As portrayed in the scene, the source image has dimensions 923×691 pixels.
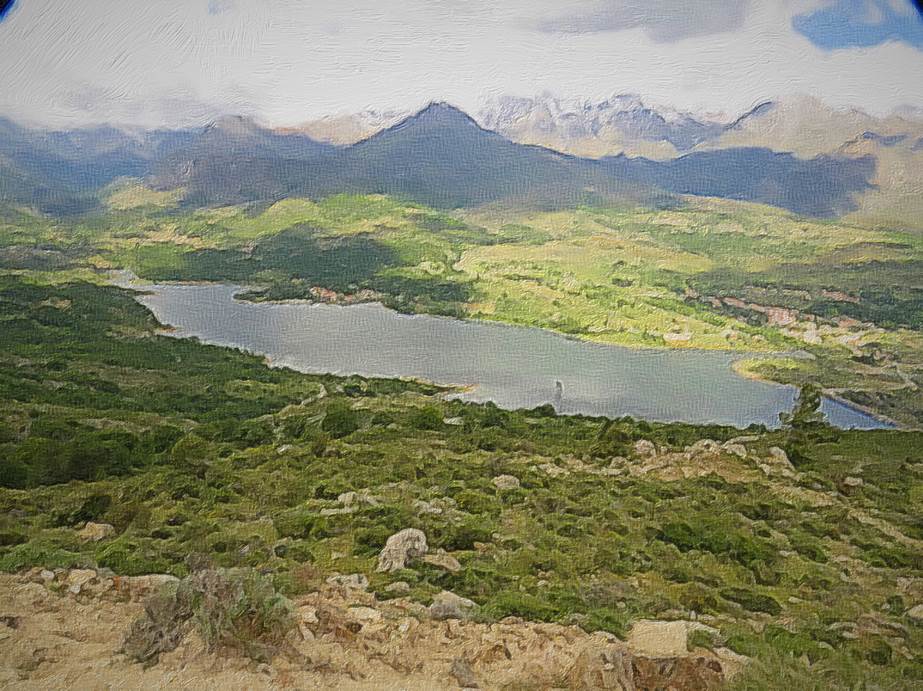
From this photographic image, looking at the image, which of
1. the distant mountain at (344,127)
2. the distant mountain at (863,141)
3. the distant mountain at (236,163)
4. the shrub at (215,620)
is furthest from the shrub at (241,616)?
the distant mountain at (863,141)

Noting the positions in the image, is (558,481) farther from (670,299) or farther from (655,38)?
(655,38)

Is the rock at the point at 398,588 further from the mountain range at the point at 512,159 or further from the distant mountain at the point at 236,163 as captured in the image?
the distant mountain at the point at 236,163

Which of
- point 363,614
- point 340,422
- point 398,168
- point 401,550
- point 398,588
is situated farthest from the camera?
point 398,168

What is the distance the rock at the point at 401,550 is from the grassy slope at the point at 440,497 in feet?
0.16

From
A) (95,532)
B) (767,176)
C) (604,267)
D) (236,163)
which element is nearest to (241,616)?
(95,532)

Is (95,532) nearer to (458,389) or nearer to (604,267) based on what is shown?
(458,389)

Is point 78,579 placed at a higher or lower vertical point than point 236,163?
lower

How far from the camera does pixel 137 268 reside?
3.93 meters

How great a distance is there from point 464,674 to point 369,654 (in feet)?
1.09

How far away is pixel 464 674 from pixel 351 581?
1.99 feet

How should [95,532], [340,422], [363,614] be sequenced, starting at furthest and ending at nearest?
1. [340,422]
2. [95,532]
3. [363,614]

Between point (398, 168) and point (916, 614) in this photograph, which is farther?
point (398, 168)

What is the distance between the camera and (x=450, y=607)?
9.86 feet

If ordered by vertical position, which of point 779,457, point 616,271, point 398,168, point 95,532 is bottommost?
point 95,532
